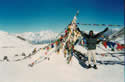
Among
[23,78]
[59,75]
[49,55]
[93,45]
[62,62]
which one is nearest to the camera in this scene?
[23,78]

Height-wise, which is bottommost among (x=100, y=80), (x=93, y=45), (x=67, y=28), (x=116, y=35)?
(x=100, y=80)

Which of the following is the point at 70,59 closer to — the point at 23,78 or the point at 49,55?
the point at 49,55

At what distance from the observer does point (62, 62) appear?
600cm

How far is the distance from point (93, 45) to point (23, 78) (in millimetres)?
3424

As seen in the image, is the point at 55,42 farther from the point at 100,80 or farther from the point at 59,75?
the point at 100,80

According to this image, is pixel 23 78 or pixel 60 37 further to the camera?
pixel 60 37

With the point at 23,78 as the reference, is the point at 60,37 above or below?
above

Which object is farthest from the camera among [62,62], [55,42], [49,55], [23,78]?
[55,42]

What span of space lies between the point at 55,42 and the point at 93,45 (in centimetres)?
265

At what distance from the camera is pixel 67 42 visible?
694cm

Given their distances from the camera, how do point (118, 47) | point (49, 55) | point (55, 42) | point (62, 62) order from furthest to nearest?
point (118, 47), point (55, 42), point (49, 55), point (62, 62)

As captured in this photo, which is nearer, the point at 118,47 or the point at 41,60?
the point at 41,60

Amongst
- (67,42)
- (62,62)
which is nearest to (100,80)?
(62,62)

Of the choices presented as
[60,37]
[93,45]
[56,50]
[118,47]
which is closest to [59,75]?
[93,45]
